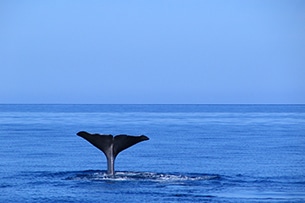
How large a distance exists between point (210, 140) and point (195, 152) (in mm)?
8091

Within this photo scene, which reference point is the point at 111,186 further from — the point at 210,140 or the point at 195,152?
the point at 210,140

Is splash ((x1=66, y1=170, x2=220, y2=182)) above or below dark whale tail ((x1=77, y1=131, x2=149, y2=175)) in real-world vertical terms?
below

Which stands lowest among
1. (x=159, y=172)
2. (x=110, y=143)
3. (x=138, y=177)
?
(x=138, y=177)

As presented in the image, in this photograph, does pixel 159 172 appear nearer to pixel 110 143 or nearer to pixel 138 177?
pixel 138 177

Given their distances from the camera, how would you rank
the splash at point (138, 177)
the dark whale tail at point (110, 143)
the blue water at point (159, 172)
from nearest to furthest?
1. the blue water at point (159, 172)
2. the splash at point (138, 177)
3. the dark whale tail at point (110, 143)

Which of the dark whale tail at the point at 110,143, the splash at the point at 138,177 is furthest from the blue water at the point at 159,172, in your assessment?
the dark whale tail at the point at 110,143

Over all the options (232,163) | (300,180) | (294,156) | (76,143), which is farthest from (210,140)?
(300,180)

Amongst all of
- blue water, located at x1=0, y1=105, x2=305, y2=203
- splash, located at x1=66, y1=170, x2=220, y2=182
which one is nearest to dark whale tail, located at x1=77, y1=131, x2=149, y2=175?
splash, located at x1=66, y1=170, x2=220, y2=182

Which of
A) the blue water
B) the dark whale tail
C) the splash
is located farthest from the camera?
Answer: the dark whale tail

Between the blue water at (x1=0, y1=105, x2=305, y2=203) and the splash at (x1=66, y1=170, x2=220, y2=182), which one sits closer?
the blue water at (x1=0, y1=105, x2=305, y2=203)

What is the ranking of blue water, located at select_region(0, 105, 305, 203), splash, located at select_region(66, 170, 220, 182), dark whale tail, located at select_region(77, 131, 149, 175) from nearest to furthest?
blue water, located at select_region(0, 105, 305, 203), splash, located at select_region(66, 170, 220, 182), dark whale tail, located at select_region(77, 131, 149, 175)

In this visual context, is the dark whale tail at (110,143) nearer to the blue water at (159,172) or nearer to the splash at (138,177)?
the splash at (138,177)

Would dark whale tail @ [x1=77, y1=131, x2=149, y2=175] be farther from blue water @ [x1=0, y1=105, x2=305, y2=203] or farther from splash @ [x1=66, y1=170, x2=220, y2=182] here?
blue water @ [x1=0, y1=105, x2=305, y2=203]

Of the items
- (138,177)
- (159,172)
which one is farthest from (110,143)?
(159,172)
